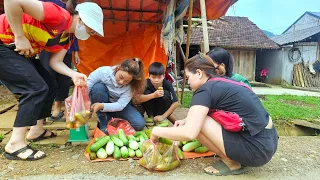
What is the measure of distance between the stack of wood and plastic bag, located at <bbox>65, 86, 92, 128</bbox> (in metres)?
16.0

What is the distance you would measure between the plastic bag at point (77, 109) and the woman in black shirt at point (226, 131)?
805 millimetres

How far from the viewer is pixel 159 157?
2174 mm

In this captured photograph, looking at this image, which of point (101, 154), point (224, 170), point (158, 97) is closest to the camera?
point (224, 170)

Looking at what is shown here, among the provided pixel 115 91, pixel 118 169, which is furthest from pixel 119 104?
pixel 118 169

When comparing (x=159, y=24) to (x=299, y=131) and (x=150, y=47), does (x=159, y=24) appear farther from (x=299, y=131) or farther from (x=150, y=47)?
(x=299, y=131)

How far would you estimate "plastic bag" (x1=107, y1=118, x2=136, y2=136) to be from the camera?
2.92 meters

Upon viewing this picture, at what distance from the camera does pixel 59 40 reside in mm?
2416

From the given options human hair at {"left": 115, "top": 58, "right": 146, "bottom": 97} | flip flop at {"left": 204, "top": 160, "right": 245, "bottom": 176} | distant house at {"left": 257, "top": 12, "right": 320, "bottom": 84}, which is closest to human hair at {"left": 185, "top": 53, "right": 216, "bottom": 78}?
flip flop at {"left": 204, "top": 160, "right": 245, "bottom": 176}

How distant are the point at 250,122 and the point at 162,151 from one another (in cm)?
79

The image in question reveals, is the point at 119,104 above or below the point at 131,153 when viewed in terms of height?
above

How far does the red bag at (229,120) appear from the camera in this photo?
1973 millimetres

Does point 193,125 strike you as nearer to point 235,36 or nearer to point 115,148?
point 115,148

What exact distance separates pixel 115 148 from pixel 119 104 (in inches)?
28.6

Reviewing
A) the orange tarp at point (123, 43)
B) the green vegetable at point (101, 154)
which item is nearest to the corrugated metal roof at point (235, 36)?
the orange tarp at point (123, 43)
